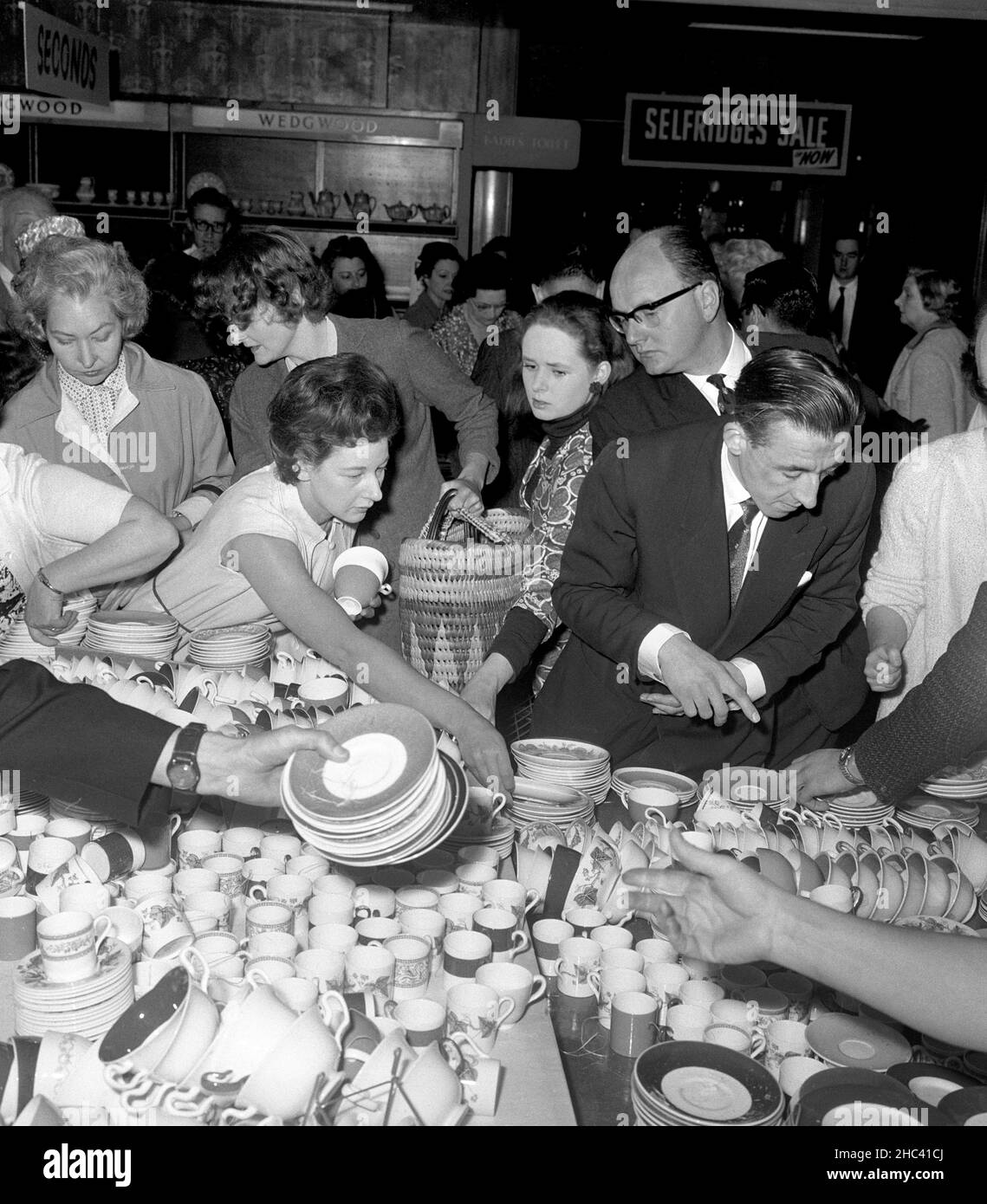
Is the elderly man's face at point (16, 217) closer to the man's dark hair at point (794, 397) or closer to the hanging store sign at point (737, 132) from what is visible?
the man's dark hair at point (794, 397)

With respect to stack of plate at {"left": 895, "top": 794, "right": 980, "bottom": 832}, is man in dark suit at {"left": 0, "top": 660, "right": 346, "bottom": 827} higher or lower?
higher

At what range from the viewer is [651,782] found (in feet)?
6.95

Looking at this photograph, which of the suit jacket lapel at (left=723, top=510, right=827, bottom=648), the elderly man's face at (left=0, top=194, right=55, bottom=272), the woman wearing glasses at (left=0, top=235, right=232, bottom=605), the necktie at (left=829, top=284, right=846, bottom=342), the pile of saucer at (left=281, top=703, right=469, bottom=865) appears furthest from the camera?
the necktie at (left=829, top=284, right=846, bottom=342)

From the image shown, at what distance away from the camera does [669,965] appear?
62.2 inches

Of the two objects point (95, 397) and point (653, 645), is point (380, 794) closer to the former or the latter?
point (653, 645)

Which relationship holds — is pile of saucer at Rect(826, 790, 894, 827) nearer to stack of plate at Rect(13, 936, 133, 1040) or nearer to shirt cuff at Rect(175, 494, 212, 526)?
stack of plate at Rect(13, 936, 133, 1040)

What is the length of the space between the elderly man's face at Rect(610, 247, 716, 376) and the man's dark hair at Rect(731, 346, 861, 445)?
0.48 m

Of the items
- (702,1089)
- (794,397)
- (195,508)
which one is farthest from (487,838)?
(195,508)

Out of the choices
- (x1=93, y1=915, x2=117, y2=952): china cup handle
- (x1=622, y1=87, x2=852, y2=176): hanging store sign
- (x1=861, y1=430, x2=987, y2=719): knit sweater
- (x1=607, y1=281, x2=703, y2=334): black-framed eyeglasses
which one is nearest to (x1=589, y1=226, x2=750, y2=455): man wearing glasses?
(x1=607, y1=281, x2=703, y2=334): black-framed eyeglasses

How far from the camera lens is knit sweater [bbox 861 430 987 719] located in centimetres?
240
